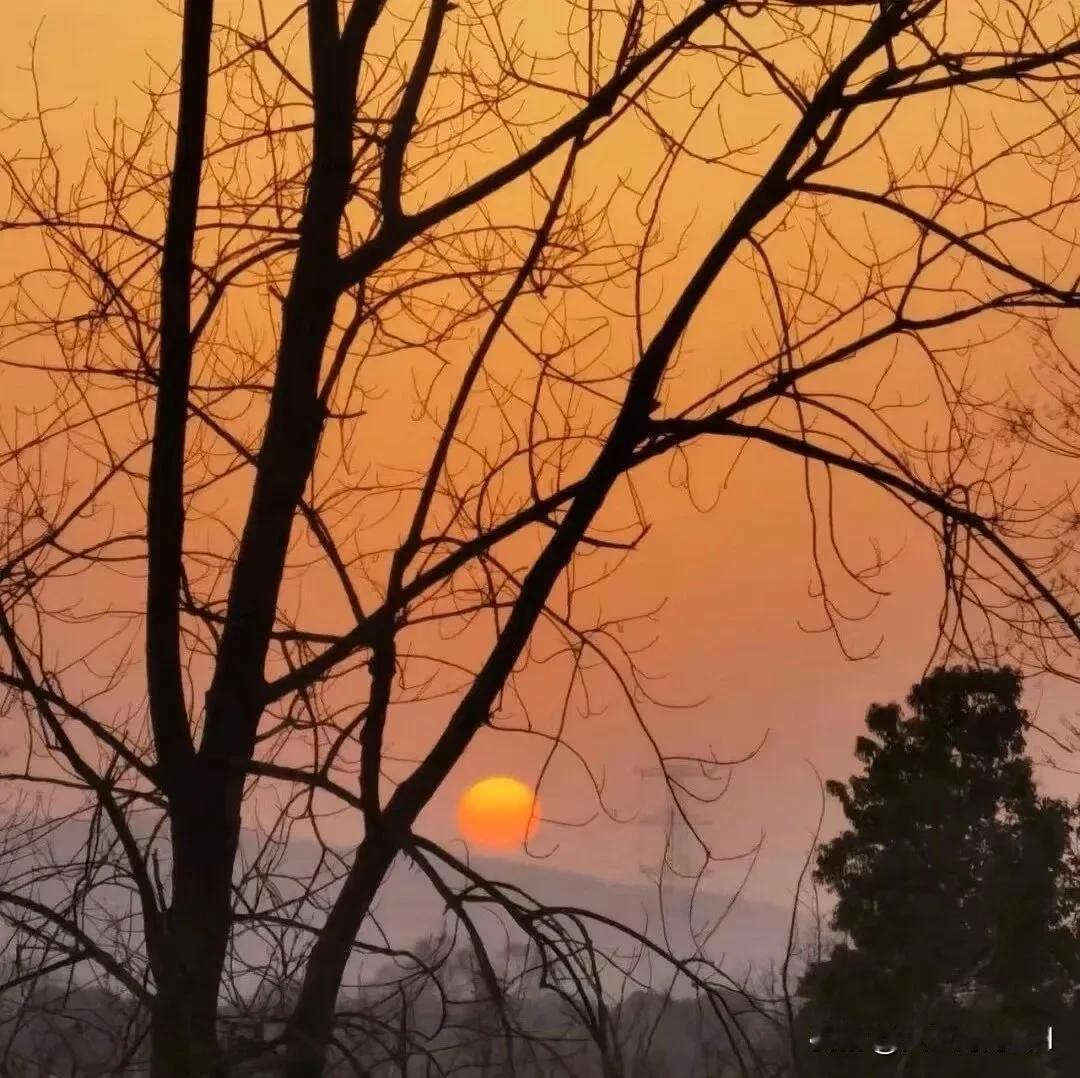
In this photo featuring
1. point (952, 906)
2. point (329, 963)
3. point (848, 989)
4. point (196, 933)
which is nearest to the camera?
point (196, 933)

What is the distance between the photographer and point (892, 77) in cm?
349

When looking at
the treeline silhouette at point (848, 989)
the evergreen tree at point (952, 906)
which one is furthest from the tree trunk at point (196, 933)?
the evergreen tree at point (952, 906)

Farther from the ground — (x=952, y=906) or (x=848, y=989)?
(x=952, y=906)

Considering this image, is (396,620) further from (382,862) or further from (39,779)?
(39,779)

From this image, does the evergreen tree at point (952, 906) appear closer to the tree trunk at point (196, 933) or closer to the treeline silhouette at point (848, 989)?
the treeline silhouette at point (848, 989)

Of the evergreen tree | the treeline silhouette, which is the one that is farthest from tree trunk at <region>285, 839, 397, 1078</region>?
the evergreen tree

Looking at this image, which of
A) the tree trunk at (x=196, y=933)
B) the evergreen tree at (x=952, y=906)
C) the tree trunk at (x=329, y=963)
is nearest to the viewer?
the tree trunk at (x=196, y=933)

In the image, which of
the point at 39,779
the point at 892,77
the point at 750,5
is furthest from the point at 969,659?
the point at 39,779

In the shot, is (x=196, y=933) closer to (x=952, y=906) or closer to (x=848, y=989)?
(x=848, y=989)

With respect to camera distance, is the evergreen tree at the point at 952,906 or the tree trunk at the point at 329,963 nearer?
the tree trunk at the point at 329,963

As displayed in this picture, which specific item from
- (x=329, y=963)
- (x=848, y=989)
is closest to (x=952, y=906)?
(x=848, y=989)

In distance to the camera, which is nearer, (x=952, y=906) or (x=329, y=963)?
(x=329, y=963)

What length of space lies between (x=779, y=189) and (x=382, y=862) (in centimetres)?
204

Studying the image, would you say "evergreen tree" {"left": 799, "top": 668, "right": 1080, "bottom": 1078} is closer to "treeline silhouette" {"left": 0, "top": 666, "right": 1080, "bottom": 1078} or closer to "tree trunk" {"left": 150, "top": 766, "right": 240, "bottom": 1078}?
"treeline silhouette" {"left": 0, "top": 666, "right": 1080, "bottom": 1078}
